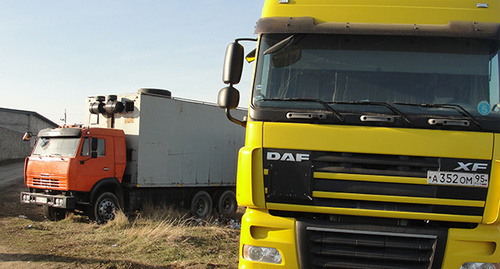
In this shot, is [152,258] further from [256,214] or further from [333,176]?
[333,176]

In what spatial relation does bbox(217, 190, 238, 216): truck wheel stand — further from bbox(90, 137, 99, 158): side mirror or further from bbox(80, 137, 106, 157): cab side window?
bbox(90, 137, 99, 158): side mirror

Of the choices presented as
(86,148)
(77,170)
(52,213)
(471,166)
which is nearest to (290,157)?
(471,166)

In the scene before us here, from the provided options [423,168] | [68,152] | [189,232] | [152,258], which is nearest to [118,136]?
[68,152]

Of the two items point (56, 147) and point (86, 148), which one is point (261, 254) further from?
point (56, 147)

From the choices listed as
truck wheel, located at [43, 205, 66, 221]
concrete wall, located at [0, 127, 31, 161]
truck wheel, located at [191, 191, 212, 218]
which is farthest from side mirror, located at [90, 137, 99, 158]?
concrete wall, located at [0, 127, 31, 161]

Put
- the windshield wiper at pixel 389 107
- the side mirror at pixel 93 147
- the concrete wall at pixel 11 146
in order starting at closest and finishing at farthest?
the windshield wiper at pixel 389 107 → the side mirror at pixel 93 147 → the concrete wall at pixel 11 146

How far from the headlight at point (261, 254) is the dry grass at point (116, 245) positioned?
11.0ft

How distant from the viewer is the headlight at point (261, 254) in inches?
154

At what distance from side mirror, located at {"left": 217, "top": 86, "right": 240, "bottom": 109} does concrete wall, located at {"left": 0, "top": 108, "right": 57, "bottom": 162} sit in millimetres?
34158

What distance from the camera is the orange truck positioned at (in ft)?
37.6

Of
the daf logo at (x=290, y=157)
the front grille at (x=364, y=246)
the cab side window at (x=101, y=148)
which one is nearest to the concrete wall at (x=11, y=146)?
the cab side window at (x=101, y=148)

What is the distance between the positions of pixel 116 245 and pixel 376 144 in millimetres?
6286

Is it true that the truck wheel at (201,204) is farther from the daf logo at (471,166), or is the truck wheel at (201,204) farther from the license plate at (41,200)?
the daf logo at (471,166)

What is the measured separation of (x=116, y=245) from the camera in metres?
8.49
